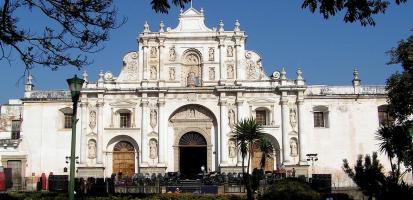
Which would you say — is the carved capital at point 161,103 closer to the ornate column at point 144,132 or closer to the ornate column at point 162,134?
the ornate column at point 162,134

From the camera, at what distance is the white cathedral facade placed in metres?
39.8

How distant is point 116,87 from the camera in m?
40.7

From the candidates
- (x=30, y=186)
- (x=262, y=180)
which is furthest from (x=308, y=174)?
(x=30, y=186)

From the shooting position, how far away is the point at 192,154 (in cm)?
4159

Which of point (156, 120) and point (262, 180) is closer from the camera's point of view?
point (262, 180)

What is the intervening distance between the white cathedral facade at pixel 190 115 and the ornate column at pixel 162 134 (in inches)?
2.9

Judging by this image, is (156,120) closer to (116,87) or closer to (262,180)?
(116,87)

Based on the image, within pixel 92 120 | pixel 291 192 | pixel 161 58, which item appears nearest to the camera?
pixel 291 192

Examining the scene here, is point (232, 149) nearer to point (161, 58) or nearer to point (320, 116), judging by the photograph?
point (320, 116)

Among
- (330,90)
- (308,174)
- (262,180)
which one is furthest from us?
(330,90)

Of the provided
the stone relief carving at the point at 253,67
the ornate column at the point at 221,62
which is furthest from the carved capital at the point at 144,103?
the stone relief carving at the point at 253,67

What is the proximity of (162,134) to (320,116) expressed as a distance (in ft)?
39.6

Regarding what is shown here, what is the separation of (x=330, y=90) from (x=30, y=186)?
23.6 m

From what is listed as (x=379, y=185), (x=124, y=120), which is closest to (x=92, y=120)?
(x=124, y=120)
